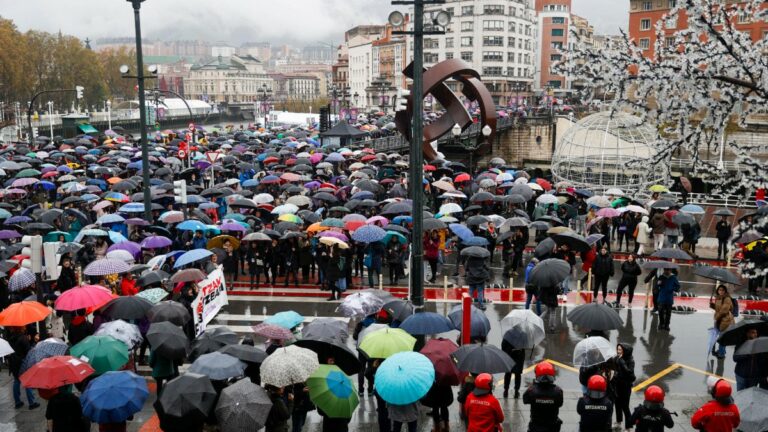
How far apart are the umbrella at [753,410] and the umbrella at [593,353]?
76.0 inches

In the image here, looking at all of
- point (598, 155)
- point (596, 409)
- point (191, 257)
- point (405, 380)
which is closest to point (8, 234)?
point (191, 257)

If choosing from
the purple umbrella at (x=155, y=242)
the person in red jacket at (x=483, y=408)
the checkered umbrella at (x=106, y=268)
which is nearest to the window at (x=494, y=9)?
the purple umbrella at (x=155, y=242)

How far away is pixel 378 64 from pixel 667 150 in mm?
143320

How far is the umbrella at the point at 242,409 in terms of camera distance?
26.9 feet

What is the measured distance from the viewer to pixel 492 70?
401 ft

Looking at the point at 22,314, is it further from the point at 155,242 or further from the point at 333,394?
the point at 155,242

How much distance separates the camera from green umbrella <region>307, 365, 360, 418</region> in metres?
8.81

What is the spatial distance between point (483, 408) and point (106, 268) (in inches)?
348

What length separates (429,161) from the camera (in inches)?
1332

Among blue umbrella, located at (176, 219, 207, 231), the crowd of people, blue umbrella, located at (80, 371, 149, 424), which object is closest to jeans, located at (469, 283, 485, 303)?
the crowd of people

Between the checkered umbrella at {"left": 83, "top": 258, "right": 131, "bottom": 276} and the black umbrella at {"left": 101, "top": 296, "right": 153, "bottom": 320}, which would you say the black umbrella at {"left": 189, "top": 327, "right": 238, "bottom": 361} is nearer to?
the black umbrella at {"left": 101, "top": 296, "right": 153, "bottom": 320}

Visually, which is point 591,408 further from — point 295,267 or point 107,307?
point 295,267

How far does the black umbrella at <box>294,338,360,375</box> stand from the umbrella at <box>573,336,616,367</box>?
325cm

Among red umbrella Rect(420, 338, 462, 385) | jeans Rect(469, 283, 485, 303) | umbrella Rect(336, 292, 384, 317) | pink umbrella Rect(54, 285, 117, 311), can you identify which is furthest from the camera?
jeans Rect(469, 283, 485, 303)
